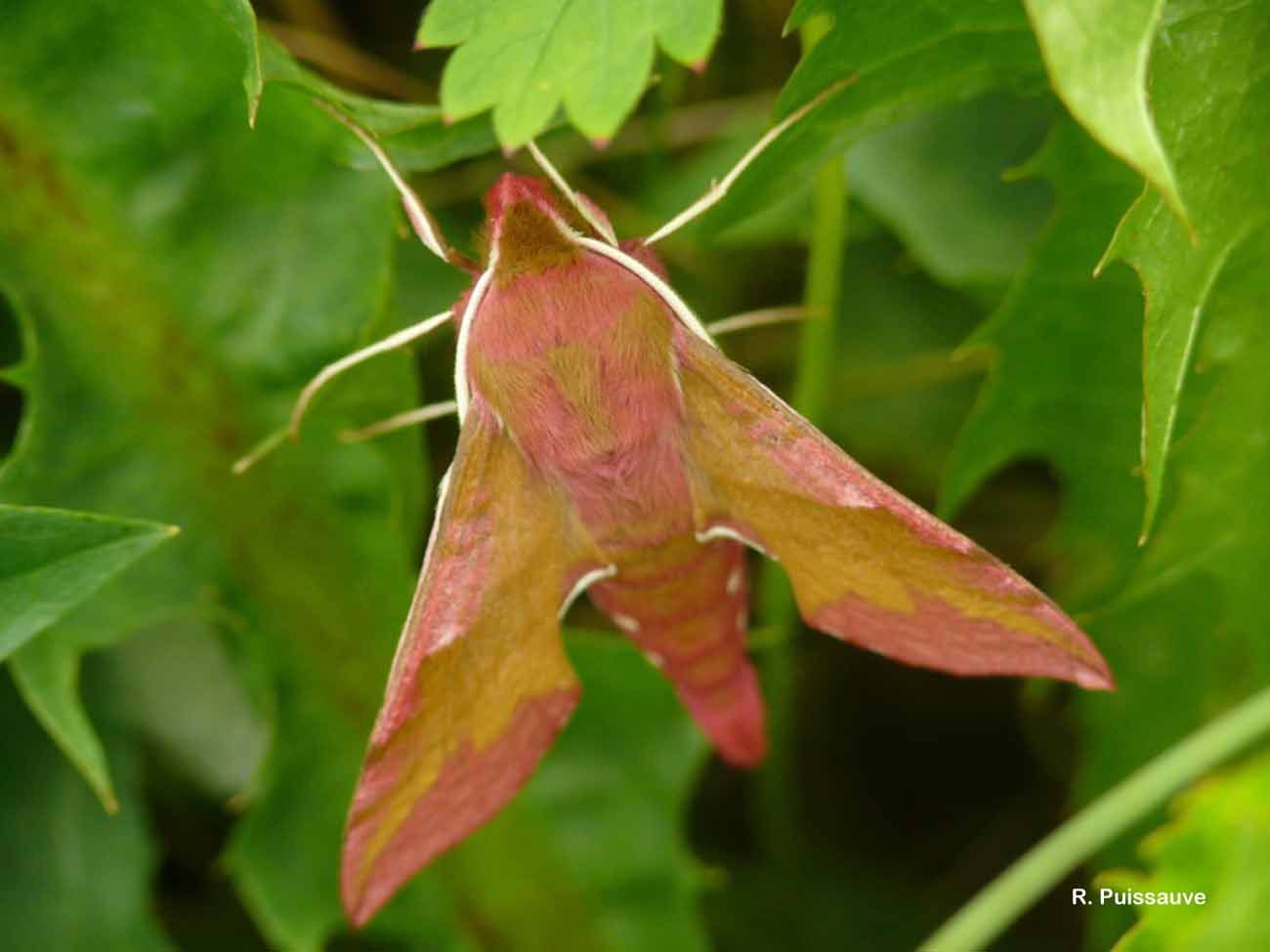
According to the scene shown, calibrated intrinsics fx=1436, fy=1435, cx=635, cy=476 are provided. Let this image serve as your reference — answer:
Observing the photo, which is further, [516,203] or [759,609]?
[759,609]

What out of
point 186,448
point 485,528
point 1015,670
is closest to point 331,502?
point 186,448

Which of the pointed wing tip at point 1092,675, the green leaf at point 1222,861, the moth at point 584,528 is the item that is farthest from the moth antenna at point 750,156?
the green leaf at point 1222,861

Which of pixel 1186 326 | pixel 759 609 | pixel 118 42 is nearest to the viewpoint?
pixel 1186 326

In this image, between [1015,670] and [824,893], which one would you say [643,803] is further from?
[1015,670]

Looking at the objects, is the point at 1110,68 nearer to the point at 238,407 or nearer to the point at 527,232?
the point at 527,232

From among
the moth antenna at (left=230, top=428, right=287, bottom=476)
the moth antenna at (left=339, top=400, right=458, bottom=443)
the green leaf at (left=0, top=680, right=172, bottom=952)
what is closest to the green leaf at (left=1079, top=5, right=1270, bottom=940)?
the moth antenna at (left=339, top=400, right=458, bottom=443)

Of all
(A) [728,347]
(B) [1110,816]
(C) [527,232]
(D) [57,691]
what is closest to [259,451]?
(D) [57,691]

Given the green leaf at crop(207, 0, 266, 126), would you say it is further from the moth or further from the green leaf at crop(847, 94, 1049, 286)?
the green leaf at crop(847, 94, 1049, 286)

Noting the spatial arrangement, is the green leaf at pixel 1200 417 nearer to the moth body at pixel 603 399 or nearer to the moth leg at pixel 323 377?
the moth body at pixel 603 399
